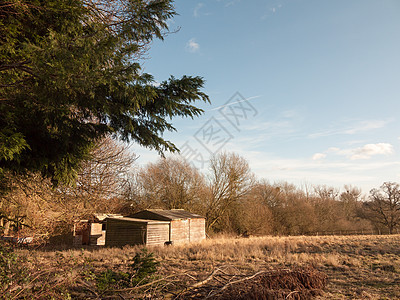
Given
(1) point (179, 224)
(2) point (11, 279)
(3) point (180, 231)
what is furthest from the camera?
(3) point (180, 231)

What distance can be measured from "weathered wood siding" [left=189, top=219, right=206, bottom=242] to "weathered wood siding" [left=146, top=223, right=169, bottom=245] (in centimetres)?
439

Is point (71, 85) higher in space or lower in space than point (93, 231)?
higher

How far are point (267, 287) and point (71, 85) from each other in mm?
5271

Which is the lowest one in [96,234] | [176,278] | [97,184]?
[96,234]

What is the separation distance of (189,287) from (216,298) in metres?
0.56

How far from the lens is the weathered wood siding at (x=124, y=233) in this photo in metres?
19.4

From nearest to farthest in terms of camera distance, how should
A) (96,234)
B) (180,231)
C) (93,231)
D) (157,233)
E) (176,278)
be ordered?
1. (176,278)
2. (157,233)
3. (180,231)
4. (93,231)
5. (96,234)

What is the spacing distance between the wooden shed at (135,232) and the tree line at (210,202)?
2.19 m

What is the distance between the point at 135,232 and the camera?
1962 centimetres

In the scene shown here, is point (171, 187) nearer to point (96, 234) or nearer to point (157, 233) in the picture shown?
point (96, 234)

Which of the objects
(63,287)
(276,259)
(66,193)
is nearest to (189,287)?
(63,287)

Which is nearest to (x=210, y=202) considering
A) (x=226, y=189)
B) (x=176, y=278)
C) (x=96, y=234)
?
(x=226, y=189)

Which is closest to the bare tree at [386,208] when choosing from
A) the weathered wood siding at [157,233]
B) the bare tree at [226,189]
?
the bare tree at [226,189]

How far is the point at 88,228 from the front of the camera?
24.9 m
